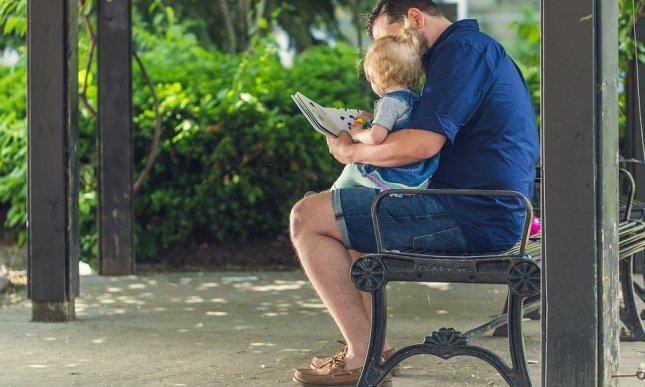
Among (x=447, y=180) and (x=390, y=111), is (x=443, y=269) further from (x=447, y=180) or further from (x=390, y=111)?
(x=390, y=111)

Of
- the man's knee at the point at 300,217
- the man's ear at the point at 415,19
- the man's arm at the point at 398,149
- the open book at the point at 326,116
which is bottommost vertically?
the man's knee at the point at 300,217

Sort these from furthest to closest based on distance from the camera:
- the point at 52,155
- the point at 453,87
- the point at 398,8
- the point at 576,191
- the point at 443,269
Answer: the point at 52,155, the point at 398,8, the point at 453,87, the point at 443,269, the point at 576,191

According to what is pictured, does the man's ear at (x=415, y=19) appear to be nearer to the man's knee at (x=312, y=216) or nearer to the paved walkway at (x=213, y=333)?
the man's knee at (x=312, y=216)

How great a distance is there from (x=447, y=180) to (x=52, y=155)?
102 inches

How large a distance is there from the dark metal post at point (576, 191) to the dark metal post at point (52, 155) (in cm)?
315

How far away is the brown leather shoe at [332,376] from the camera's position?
5027 mm

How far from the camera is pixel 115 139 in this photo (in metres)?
8.64

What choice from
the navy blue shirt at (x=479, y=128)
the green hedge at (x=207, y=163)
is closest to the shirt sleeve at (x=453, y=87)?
the navy blue shirt at (x=479, y=128)

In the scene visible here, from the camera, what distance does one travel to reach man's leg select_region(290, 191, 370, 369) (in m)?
4.84

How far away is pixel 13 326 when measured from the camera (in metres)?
6.65

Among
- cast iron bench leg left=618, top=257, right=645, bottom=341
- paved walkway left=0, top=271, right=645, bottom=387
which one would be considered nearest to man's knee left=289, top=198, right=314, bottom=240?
paved walkway left=0, top=271, right=645, bottom=387

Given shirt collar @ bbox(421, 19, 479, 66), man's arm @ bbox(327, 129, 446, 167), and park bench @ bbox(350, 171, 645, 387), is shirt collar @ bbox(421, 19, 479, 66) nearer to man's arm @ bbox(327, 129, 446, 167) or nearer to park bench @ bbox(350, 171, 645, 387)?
man's arm @ bbox(327, 129, 446, 167)

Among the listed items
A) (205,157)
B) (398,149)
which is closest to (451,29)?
(398,149)

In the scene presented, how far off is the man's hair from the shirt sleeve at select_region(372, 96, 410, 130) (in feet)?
1.27
